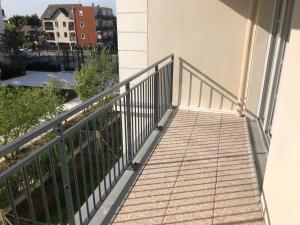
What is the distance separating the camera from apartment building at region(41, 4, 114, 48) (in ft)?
142

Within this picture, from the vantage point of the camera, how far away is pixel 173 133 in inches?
159

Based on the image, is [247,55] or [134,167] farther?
[247,55]

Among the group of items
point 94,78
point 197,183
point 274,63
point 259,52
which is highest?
point 259,52

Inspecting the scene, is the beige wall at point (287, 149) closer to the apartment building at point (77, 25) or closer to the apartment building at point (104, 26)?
the apartment building at point (77, 25)

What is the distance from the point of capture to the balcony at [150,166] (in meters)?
1.90

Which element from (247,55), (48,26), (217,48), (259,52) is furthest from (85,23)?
(259,52)

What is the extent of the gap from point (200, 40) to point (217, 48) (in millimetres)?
300

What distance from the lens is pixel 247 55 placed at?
4398 mm

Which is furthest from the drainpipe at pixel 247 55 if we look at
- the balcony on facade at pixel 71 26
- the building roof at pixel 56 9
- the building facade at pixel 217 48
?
the building roof at pixel 56 9

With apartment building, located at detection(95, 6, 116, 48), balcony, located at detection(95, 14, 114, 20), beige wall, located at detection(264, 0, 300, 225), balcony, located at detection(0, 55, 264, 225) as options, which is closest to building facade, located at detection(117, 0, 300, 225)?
balcony, located at detection(0, 55, 264, 225)

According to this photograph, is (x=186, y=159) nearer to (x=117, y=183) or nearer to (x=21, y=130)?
(x=117, y=183)

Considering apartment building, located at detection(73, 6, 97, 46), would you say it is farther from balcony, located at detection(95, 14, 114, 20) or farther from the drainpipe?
the drainpipe

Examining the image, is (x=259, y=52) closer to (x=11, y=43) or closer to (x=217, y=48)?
(x=217, y=48)

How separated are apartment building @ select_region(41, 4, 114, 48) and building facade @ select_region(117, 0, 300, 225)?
39.0 meters
